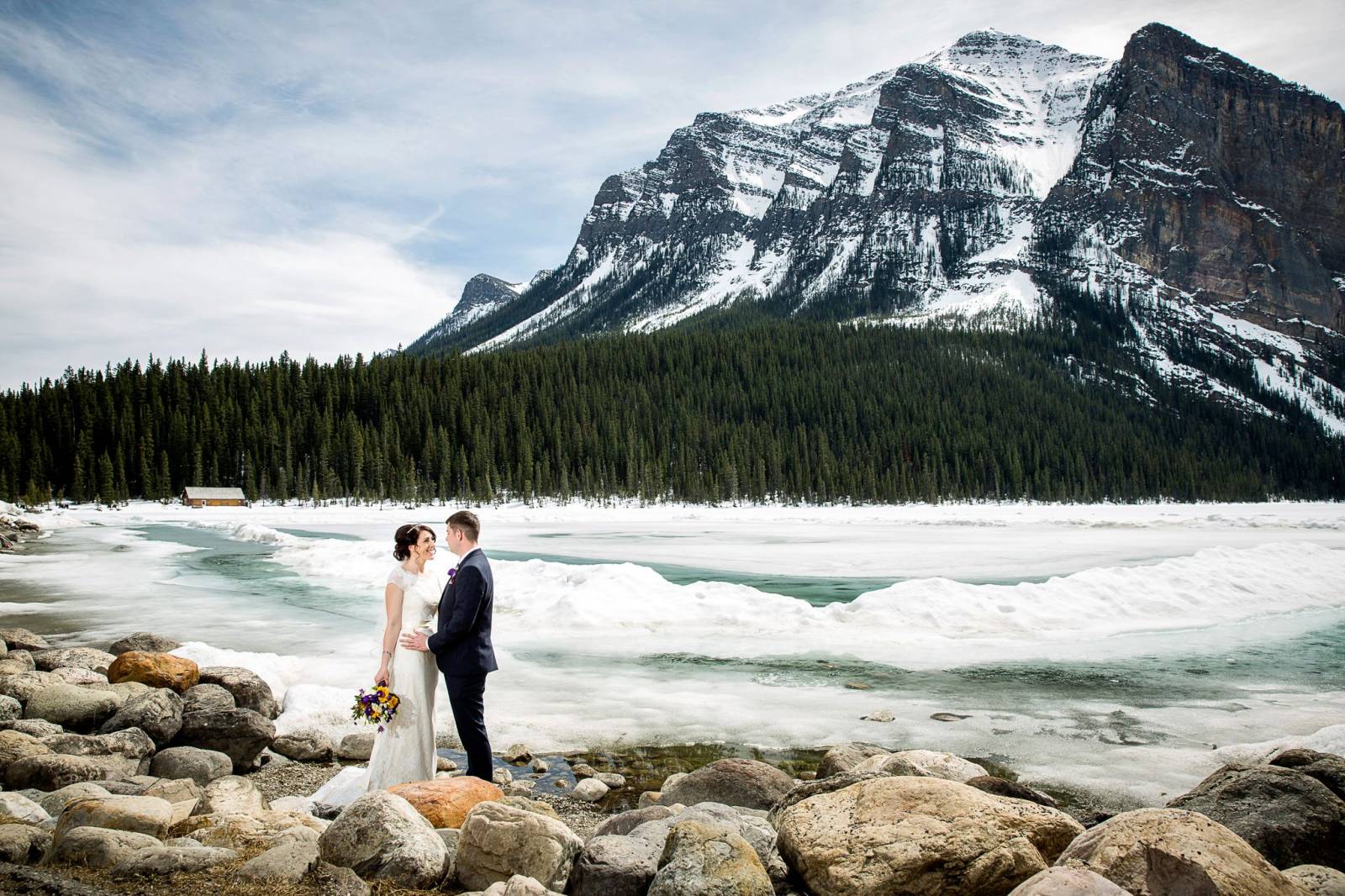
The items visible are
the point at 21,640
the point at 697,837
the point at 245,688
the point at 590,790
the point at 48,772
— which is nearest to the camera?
the point at 697,837

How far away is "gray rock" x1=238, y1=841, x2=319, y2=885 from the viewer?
4449mm

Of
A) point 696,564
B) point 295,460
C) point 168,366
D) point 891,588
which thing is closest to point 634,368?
point 295,460

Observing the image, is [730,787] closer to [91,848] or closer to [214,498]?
[91,848]

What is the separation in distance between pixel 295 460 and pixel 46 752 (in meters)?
97.8

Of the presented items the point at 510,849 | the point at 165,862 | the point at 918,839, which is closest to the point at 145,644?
the point at 165,862

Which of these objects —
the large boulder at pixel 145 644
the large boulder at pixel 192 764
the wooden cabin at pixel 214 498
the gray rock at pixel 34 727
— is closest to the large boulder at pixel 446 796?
the large boulder at pixel 192 764

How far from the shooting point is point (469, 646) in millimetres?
6262

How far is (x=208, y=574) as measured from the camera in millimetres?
26703

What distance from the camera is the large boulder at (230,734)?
8227 millimetres

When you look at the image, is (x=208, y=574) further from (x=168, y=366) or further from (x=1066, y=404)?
(x=1066, y=404)

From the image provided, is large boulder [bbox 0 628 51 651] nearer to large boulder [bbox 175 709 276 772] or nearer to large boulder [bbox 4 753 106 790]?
large boulder [bbox 175 709 276 772]

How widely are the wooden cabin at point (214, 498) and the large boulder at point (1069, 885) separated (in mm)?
92862

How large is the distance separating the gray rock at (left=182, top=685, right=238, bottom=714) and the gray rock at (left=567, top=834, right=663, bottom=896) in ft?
18.9

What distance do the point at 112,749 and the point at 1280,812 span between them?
10.2 meters
